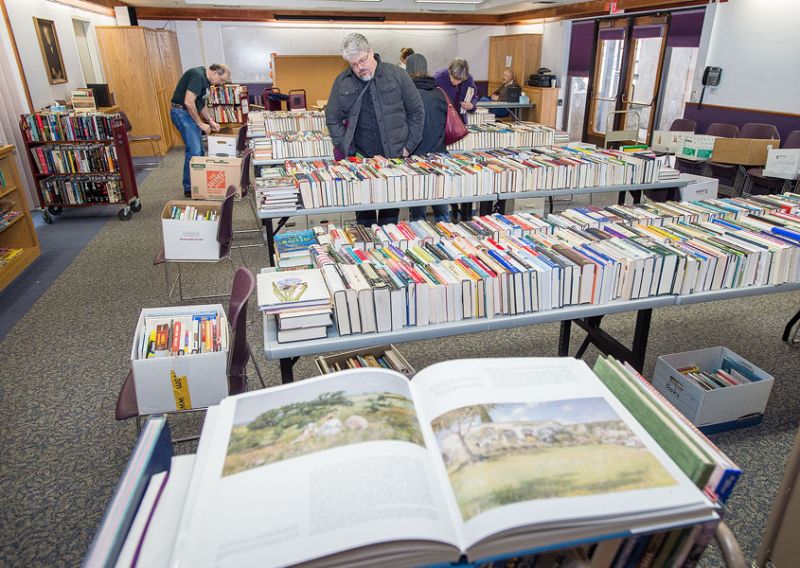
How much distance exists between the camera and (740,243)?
232 cm

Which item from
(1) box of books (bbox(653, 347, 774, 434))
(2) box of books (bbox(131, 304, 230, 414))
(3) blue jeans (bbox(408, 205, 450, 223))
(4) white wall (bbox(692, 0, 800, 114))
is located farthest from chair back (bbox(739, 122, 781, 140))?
(2) box of books (bbox(131, 304, 230, 414))

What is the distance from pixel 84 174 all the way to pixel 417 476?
661 centimetres

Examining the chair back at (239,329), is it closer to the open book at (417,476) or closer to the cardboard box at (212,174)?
the open book at (417,476)

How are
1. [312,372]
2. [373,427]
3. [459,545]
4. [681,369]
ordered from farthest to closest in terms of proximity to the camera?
[312,372] < [681,369] < [373,427] < [459,545]

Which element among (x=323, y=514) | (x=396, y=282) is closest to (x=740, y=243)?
(x=396, y=282)

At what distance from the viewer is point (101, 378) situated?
10.1 ft

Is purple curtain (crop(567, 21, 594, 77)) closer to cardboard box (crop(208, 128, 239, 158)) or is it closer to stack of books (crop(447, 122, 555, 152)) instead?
stack of books (crop(447, 122, 555, 152))

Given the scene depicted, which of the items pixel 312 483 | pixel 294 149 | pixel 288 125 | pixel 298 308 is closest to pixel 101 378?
pixel 298 308

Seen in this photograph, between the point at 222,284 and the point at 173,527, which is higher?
the point at 173,527

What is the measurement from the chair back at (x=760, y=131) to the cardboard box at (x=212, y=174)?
6.30 m

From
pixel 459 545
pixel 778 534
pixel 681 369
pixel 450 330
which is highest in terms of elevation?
pixel 459 545

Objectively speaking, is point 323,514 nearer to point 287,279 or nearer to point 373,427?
point 373,427

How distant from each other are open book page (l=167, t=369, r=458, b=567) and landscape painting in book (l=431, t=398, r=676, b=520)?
60 mm

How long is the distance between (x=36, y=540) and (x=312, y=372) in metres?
1.50
